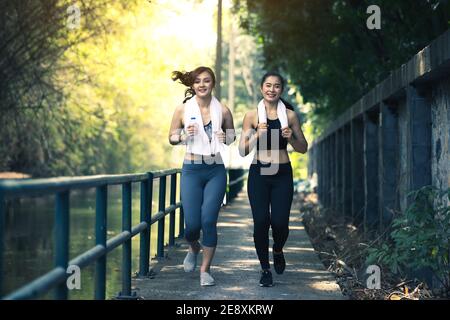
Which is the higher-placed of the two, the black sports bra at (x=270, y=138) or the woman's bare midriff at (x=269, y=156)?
the black sports bra at (x=270, y=138)

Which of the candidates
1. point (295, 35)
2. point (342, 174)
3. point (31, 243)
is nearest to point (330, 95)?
point (295, 35)

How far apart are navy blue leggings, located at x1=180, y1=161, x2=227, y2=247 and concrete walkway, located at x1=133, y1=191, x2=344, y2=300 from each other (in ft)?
1.79

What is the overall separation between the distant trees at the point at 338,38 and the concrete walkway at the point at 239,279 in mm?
5973

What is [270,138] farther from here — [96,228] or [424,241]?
[96,228]

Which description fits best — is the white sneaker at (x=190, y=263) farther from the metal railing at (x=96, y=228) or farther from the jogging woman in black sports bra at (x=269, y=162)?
the jogging woman in black sports bra at (x=269, y=162)

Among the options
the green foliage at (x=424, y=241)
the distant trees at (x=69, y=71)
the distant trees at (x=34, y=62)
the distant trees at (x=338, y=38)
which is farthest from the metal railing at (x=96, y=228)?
the distant trees at (x=34, y=62)

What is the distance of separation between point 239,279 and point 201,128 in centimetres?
168

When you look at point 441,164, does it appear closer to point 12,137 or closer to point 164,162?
point 12,137

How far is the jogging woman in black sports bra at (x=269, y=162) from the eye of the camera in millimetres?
8641

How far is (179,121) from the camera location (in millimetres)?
8844

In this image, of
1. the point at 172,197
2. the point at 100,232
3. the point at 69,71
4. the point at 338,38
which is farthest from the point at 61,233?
the point at 69,71

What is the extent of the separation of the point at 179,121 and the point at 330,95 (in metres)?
17.0

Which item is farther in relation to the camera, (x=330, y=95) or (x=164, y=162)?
(x=164, y=162)

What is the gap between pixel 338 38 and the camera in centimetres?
2209
